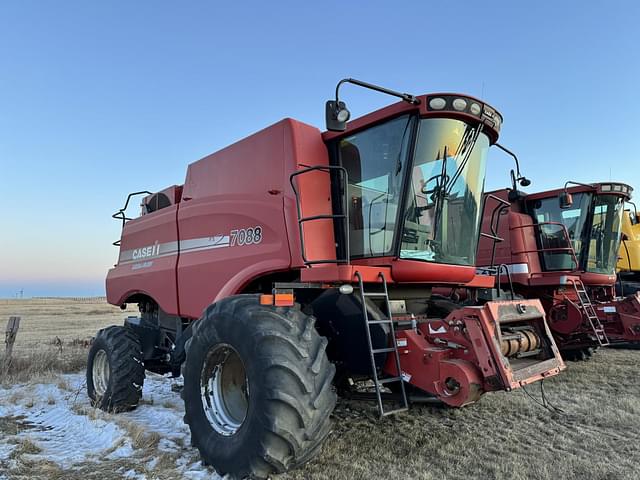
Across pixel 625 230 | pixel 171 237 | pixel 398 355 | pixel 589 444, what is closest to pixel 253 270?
pixel 398 355

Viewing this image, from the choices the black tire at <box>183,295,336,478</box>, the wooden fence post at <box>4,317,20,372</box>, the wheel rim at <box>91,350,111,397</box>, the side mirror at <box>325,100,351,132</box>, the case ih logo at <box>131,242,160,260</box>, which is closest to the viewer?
the black tire at <box>183,295,336,478</box>

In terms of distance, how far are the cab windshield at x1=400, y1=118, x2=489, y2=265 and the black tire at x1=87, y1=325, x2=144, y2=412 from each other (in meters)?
3.66

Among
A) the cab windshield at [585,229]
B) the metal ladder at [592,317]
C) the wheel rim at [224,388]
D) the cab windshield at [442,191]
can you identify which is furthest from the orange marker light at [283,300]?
the cab windshield at [585,229]

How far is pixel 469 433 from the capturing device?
452 cm

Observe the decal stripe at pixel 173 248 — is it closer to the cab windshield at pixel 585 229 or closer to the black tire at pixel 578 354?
the black tire at pixel 578 354

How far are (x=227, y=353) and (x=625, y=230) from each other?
1153 cm

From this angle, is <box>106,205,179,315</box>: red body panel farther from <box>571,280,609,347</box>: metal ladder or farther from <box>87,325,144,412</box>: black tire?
<box>571,280,609,347</box>: metal ladder

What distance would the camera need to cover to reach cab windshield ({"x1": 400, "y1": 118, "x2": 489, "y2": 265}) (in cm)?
420

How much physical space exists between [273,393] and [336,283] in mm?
1155

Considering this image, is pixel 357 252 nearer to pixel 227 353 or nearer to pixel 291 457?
pixel 227 353

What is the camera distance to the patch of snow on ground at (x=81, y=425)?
3.96 metres

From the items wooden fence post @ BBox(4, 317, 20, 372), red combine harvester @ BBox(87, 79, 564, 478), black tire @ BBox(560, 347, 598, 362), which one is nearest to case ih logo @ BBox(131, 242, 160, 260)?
red combine harvester @ BBox(87, 79, 564, 478)

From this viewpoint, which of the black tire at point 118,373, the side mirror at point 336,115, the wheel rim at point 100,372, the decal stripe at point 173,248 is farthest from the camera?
the wheel rim at point 100,372

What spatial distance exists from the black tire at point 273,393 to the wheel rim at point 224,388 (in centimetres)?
13
